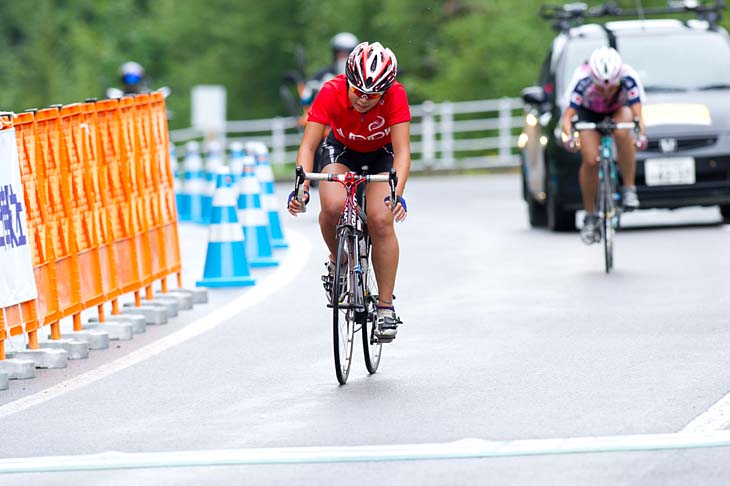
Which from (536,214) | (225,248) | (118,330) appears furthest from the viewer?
(536,214)

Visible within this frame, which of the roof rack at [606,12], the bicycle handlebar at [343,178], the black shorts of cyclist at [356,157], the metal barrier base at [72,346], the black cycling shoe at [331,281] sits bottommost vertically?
the metal barrier base at [72,346]

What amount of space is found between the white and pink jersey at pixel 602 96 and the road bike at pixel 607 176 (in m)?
0.14

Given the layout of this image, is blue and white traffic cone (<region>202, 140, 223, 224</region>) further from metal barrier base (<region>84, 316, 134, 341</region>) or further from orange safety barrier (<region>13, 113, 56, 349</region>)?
orange safety barrier (<region>13, 113, 56, 349</region>)

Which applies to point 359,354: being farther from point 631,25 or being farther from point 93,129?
point 631,25

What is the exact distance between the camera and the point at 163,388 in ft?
33.3

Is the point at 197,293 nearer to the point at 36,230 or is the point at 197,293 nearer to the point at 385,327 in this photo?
the point at 36,230

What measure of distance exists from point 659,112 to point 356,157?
9.52 meters

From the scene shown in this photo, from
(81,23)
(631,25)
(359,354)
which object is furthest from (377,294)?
(81,23)

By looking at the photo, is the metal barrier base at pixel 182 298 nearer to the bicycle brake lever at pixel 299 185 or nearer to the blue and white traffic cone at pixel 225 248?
the blue and white traffic cone at pixel 225 248

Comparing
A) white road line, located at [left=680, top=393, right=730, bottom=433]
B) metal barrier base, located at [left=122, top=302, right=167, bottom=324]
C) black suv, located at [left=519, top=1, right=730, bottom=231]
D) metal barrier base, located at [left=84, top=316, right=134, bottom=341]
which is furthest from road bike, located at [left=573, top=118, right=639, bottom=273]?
white road line, located at [left=680, top=393, right=730, bottom=433]

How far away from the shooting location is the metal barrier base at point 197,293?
14461 millimetres

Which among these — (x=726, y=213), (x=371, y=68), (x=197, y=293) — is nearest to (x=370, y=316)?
(x=371, y=68)

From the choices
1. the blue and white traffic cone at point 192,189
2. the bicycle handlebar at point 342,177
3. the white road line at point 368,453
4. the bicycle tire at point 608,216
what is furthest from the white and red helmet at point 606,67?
the blue and white traffic cone at point 192,189

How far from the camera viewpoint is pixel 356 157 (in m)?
10.5
